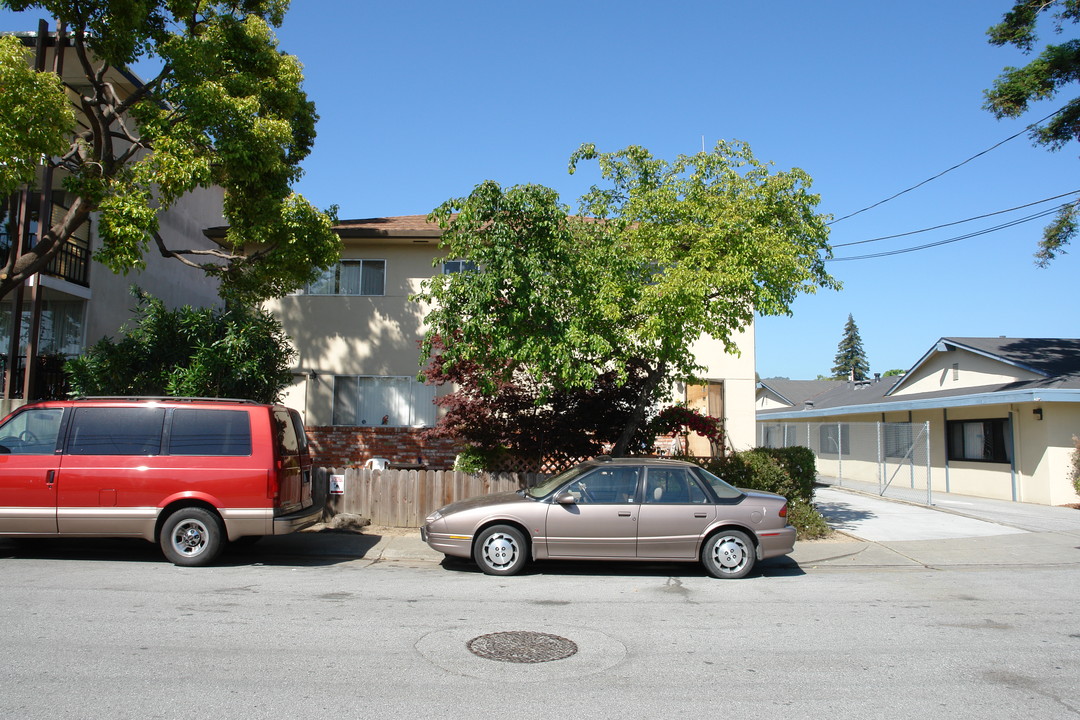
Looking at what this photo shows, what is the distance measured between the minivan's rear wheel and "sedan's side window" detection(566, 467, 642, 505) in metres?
0.88

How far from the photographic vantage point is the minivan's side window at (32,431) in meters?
9.12

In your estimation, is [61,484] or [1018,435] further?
[1018,435]

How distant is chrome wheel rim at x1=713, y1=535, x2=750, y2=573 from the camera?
9047mm

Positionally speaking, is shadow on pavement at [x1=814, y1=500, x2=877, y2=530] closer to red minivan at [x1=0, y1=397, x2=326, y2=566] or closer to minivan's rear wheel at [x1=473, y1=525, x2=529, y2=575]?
minivan's rear wheel at [x1=473, y1=525, x2=529, y2=575]

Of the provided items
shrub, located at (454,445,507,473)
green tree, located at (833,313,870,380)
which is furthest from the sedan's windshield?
green tree, located at (833,313,870,380)

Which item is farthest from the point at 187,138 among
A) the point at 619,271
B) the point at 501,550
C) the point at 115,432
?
the point at 501,550

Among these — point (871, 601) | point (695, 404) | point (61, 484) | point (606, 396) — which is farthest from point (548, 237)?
point (695, 404)

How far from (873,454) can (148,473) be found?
2202 cm

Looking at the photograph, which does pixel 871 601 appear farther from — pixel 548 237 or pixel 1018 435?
pixel 1018 435

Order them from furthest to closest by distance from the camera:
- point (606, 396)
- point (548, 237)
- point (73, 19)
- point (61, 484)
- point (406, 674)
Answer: point (606, 396), point (73, 19), point (548, 237), point (61, 484), point (406, 674)

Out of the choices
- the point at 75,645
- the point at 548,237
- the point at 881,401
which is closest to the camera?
the point at 75,645

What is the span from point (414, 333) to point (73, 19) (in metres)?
8.43

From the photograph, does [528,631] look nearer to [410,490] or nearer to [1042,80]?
[410,490]

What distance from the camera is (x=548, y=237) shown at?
1093cm
